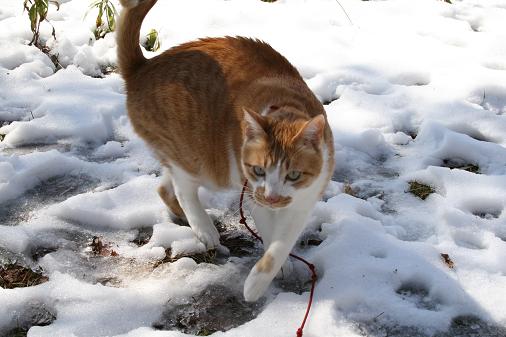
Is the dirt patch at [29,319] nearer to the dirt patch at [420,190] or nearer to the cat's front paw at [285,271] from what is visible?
the cat's front paw at [285,271]

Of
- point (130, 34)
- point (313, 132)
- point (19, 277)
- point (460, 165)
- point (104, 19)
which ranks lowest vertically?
point (460, 165)

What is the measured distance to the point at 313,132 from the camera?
2.64 metres

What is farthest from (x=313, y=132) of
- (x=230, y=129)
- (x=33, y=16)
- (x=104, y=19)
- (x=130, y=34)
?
(x=104, y=19)

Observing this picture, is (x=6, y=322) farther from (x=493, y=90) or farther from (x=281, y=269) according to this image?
(x=493, y=90)

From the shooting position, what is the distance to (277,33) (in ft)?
16.7

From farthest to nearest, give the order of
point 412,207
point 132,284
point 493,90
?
point 493,90 → point 412,207 → point 132,284

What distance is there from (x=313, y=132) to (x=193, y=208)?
85cm

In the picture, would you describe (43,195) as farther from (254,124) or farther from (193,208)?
(254,124)

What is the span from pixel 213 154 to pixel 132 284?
73 cm

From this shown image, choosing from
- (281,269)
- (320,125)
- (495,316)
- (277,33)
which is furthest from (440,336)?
(277,33)

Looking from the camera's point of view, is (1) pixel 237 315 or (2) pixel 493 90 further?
(2) pixel 493 90

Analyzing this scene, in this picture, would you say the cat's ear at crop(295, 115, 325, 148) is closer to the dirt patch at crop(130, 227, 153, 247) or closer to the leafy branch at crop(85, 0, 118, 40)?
the dirt patch at crop(130, 227, 153, 247)

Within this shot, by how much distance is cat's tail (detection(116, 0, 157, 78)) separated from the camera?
3171 mm

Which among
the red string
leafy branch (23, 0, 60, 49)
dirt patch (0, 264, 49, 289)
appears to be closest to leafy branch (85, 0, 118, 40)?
leafy branch (23, 0, 60, 49)
